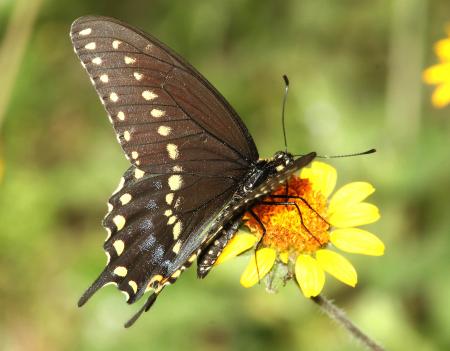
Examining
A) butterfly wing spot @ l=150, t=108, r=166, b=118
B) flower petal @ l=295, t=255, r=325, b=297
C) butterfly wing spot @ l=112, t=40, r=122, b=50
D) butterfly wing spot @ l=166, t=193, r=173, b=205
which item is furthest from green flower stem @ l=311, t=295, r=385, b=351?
butterfly wing spot @ l=112, t=40, r=122, b=50

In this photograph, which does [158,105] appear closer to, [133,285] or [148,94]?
[148,94]

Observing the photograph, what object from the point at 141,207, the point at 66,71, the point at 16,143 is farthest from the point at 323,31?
the point at 141,207

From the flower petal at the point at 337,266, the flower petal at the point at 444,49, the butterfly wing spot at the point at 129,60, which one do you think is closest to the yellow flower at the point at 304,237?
the flower petal at the point at 337,266

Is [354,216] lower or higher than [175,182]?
lower

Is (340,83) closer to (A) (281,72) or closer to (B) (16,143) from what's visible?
(A) (281,72)

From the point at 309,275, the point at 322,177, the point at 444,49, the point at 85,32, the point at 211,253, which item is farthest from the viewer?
the point at 444,49

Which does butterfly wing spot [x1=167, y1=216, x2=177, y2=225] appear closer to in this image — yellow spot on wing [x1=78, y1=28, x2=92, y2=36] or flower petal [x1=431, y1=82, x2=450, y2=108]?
yellow spot on wing [x1=78, y1=28, x2=92, y2=36]

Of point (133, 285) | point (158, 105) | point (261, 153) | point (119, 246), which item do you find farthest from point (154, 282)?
point (261, 153)
